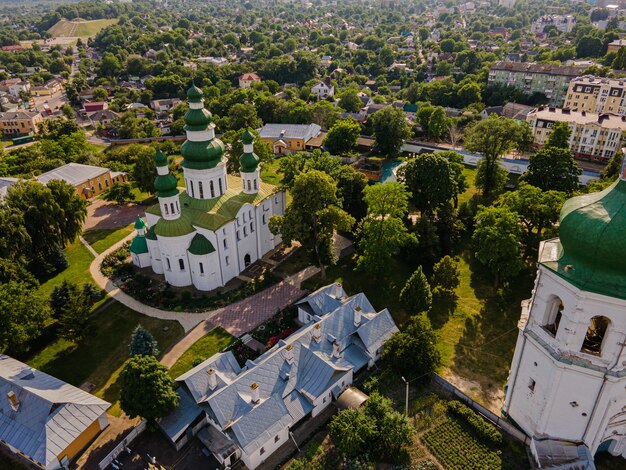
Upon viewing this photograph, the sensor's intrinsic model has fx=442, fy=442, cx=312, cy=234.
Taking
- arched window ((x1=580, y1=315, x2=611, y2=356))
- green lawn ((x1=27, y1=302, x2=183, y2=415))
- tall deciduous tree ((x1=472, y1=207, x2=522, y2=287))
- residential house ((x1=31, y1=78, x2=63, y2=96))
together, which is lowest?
residential house ((x1=31, y1=78, x2=63, y2=96))

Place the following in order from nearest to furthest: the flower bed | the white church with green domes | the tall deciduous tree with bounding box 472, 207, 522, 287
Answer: the flower bed, the tall deciduous tree with bounding box 472, 207, 522, 287, the white church with green domes

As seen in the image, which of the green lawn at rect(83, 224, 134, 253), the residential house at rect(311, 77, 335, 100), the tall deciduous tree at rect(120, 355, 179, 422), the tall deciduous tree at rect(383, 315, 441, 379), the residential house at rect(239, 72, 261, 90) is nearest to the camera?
the tall deciduous tree at rect(120, 355, 179, 422)

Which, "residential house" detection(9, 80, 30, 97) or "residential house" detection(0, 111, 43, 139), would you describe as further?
"residential house" detection(9, 80, 30, 97)

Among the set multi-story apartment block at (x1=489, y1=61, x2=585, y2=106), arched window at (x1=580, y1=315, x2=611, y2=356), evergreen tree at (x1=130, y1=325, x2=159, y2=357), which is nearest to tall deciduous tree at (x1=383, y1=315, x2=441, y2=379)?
arched window at (x1=580, y1=315, x2=611, y2=356)

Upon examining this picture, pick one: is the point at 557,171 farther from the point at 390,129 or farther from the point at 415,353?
the point at 415,353

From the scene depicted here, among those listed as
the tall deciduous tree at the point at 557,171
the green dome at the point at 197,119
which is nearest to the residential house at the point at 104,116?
the green dome at the point at 197,119

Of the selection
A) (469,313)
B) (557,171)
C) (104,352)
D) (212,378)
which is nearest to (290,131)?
(557,171)

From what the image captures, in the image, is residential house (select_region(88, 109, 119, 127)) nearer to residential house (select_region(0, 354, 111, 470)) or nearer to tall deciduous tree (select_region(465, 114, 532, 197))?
tall deciduous tree (select_region(465, 114, 532, 197))

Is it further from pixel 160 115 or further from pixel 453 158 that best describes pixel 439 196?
pixel 160 115
